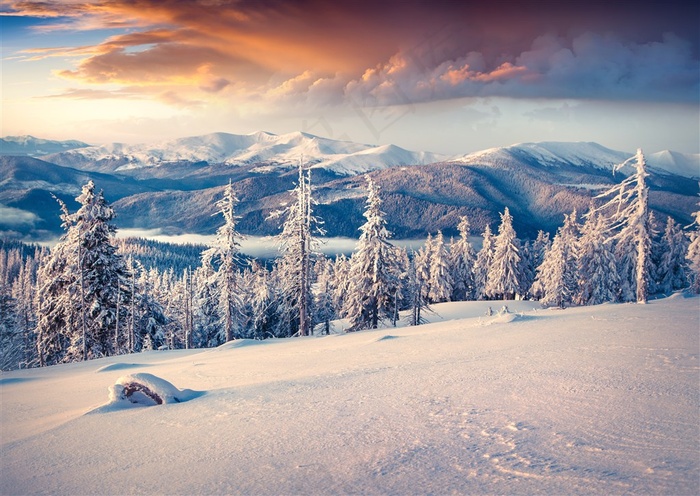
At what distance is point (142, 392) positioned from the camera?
29.6 ft

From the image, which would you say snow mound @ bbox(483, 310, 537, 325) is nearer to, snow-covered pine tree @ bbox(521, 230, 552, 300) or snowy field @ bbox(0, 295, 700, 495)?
snowy field @ bbox(0, 295, 700, 495)

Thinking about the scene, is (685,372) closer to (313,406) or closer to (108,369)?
(313,406)

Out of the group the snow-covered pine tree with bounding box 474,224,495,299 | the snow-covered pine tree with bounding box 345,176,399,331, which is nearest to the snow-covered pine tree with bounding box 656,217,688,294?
the snow-covered pine tree with bounding box 474,224,495,299

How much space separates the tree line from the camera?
3053 centimetres

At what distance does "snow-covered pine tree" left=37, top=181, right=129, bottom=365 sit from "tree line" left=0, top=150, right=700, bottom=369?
0.08m

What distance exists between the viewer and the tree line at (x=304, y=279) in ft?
100

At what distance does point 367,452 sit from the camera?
5.56 metres

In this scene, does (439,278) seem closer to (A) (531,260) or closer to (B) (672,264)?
(A) (531,260)

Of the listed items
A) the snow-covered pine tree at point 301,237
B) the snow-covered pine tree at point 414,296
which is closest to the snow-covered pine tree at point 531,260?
the snow-covered pine tree at point 414,296

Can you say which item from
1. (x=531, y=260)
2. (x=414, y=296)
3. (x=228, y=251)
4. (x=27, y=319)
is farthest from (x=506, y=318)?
(x=27, y=319)

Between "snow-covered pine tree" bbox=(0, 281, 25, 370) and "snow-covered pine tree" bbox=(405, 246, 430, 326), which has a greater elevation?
"snow-covered pine tree" bbox=(405, 246, 430, 326)

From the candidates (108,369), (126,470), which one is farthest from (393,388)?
(108,369)

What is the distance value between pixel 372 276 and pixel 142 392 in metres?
29.7

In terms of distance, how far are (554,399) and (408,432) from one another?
2.74 meters
